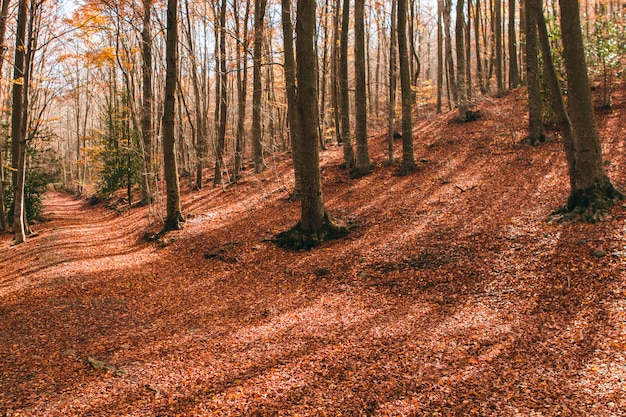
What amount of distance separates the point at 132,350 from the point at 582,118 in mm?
8015

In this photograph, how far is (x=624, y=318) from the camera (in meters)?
4.62

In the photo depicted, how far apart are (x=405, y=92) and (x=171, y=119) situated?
278 inches

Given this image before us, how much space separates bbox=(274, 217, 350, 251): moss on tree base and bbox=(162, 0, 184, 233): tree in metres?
4.44

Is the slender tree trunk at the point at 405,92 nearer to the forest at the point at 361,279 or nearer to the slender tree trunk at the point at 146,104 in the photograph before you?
the forest at the point at 361,279

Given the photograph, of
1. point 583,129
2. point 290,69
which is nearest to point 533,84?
point 583,129

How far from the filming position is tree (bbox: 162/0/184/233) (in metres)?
11.8

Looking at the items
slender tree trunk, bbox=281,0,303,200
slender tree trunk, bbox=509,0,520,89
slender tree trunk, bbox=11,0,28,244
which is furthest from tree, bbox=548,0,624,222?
slender tree trunk, bbox=11,0,28,244

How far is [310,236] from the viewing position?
9.53 meters

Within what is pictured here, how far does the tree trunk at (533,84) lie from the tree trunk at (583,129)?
15.0 ft

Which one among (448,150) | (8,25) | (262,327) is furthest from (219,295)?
(8,25)

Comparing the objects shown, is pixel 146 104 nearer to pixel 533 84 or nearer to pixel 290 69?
pixel 290 69

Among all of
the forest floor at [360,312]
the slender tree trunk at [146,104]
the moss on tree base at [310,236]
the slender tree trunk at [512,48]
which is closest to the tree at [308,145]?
the moss on tree base at [310,236]

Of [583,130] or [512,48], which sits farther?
[512,48]

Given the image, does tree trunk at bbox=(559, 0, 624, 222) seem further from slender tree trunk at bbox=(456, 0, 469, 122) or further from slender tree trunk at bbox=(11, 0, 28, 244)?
slender tree trunk at bbox=(11, 0, 28, 244)
